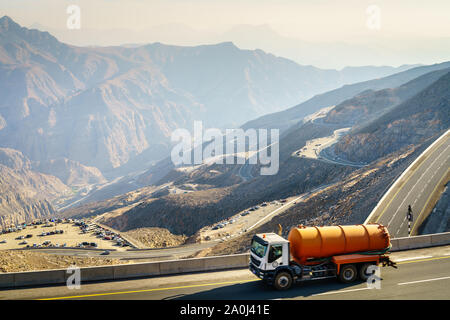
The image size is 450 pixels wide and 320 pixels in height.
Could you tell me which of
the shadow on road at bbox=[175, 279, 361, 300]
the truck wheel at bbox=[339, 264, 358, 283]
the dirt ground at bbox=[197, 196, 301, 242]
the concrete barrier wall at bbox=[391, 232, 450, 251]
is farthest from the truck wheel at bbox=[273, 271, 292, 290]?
the dirt ground at bbox=[197, 196, 301, 242]

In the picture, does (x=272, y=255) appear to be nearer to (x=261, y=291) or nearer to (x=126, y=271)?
(x=261, y=291)

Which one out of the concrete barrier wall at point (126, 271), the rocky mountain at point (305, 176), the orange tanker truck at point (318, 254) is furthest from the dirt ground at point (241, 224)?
the orange tanker truck at point (318, 254)

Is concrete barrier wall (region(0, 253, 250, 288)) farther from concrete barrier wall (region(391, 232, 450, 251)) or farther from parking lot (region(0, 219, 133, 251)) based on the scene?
parking lot (region(0, 219, 133, 251))

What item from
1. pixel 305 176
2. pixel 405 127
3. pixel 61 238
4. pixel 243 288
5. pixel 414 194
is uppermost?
pixel 405 127

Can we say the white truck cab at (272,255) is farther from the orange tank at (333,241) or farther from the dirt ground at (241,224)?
the dirt ground at (241,224)

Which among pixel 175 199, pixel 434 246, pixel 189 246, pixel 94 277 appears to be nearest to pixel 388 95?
pixel 175 199

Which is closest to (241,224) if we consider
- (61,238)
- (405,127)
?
(61,238)
